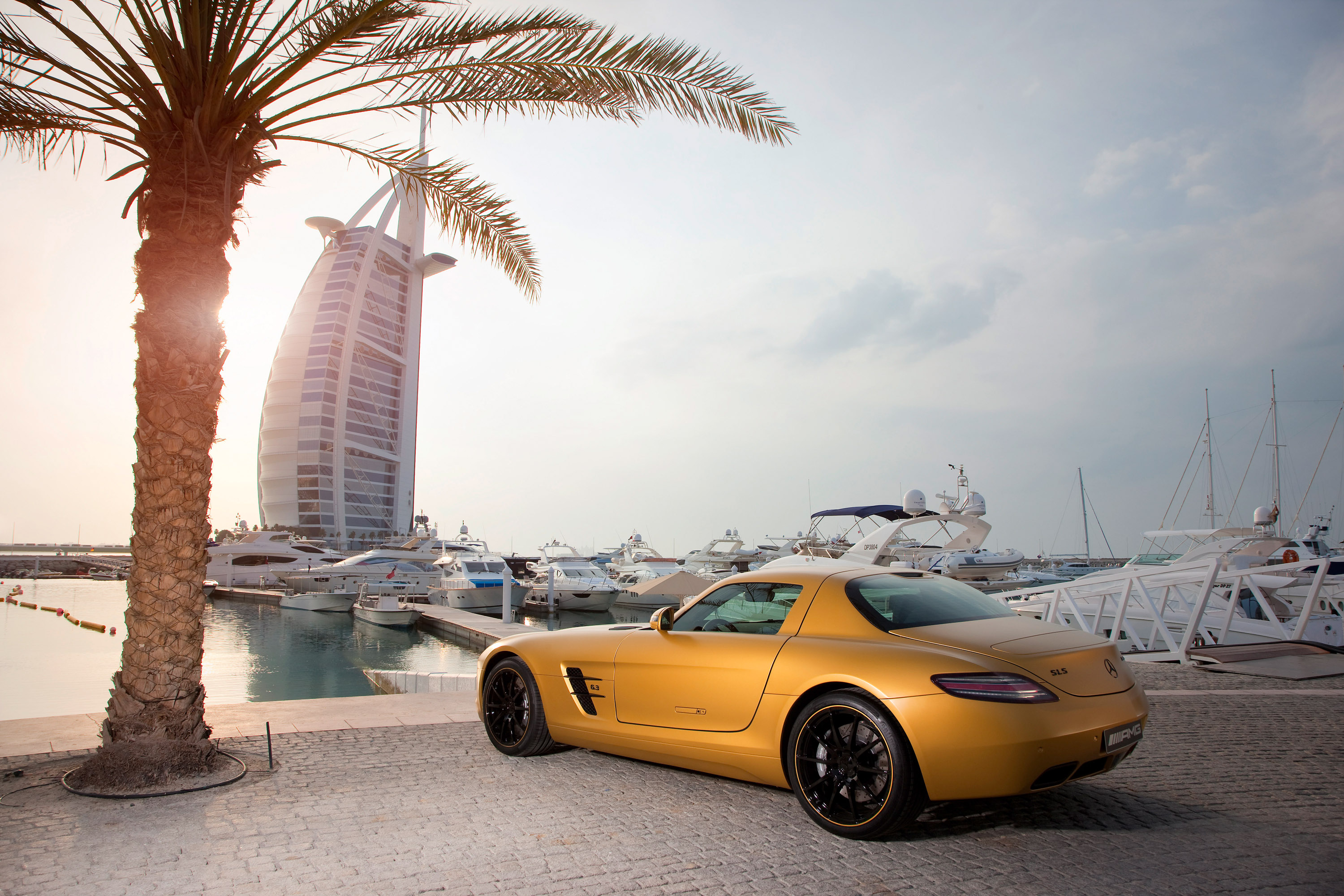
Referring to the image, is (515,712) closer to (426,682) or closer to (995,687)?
(995,687)

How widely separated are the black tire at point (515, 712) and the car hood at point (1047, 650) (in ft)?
8.84

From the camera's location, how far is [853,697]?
3781 mm

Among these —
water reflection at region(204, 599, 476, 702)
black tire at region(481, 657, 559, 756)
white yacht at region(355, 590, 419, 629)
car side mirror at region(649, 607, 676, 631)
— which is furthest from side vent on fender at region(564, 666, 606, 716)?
white yacht at region(355, 590, 419, 629)

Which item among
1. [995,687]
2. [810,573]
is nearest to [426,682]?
[810,573]

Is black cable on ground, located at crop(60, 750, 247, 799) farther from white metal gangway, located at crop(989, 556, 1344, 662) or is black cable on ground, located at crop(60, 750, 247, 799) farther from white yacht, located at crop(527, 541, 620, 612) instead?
white yacht, located at crop(527, 541, 620, 612)

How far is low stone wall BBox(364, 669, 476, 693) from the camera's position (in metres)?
10.4

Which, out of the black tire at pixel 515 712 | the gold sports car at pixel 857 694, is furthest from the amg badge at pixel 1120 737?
the black tire at pixel 515 712

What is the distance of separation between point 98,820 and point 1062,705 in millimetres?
4881

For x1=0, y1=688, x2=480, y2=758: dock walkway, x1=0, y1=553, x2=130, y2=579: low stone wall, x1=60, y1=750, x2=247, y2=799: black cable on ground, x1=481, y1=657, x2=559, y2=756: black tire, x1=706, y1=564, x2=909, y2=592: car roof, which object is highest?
x1=706, y1=564, x2=909, y2=592: car roof

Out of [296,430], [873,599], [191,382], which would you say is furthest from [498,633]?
[296,430]

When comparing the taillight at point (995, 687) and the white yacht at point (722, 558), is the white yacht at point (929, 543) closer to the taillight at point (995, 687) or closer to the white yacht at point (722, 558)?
the white yacht at point (722, 558)

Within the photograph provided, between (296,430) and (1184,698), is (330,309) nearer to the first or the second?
(296,430)

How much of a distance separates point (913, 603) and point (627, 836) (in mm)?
1900

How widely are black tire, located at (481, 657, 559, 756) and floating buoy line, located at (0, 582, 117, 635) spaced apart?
89.1ft
